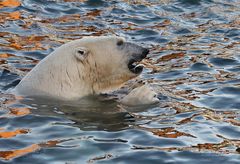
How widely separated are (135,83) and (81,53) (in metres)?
1.49

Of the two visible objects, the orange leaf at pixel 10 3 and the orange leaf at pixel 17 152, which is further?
the orange leaf at pixel 10 3

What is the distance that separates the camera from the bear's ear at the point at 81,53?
893 cm

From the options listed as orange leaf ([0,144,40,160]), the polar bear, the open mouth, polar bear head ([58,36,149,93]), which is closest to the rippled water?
orange leaf ([0,144,40,160])

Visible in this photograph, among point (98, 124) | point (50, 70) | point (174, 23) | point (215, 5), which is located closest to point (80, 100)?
point (50, 70)

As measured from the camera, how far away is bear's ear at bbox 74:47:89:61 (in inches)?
352

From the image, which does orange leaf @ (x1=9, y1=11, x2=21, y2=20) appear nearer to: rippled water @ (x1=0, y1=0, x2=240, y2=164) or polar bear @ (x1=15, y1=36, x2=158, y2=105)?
rippled water @ (x1=0, y1=0, x2=240, y2=164)

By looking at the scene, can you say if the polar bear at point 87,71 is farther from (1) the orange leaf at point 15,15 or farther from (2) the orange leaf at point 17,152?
(1) the orange leaf at point 15,15

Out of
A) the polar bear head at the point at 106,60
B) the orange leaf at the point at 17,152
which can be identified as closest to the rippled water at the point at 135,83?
the orange leaf at the point at 17,152

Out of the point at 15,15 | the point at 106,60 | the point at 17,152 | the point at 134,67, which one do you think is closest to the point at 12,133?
the point at 17,152

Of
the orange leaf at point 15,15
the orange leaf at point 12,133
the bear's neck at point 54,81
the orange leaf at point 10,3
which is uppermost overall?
the orange leaf at point 10,3

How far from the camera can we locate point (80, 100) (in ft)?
29.2

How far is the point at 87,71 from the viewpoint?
9.12m

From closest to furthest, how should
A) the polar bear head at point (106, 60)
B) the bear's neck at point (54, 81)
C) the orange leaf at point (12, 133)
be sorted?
the orange leaf at point (12, 133), the bear's neck at point (54, 81), the polar bear head at point (106, 60)

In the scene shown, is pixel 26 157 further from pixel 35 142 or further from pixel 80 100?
pixel 80 100
